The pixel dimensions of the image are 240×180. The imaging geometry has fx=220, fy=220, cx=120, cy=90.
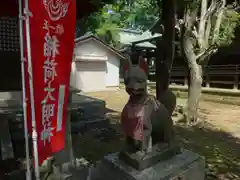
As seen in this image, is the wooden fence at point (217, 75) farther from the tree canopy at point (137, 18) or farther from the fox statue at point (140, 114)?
the fox statue at point (140, 114)

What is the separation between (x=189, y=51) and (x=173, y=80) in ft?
32.0

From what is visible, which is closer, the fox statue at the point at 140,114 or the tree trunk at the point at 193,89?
the fox statue at the point at 140,114

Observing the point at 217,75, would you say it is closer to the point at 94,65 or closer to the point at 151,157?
the point at 94,65

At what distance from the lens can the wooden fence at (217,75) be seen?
42.4ft

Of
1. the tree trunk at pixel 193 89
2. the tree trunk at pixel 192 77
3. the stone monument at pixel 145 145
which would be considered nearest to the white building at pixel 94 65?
the tree trunk at pixel 192 77

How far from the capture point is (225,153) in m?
5.39

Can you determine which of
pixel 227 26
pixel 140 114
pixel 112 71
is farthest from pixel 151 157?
pixel 112 71

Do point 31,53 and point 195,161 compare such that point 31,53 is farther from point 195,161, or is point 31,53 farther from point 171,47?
point 171,47

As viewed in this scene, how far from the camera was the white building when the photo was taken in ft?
53.5

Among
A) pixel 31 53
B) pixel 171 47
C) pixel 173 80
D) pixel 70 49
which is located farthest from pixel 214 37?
pixel 173 80

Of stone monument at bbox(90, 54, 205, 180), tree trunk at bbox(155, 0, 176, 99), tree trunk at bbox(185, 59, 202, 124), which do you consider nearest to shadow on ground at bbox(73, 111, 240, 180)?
tree trunk at bbox(185, 59, 202, 124)

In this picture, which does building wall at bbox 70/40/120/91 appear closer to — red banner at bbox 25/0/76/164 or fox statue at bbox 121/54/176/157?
red banner at bbox 25/0/76/164

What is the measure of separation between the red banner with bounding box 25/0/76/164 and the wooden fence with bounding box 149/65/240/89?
11.8 m

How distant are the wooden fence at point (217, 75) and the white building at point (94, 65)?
501 centimetres
